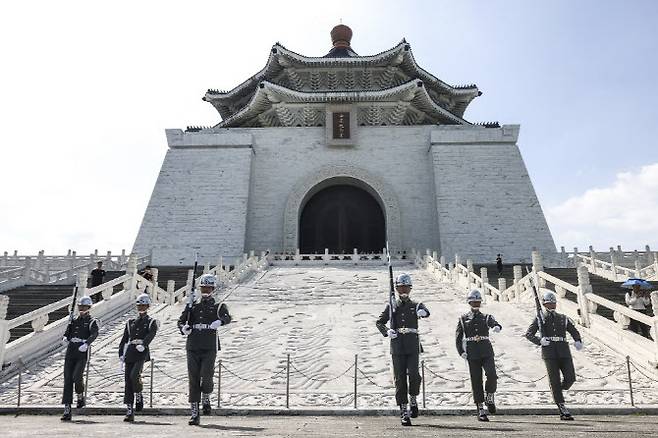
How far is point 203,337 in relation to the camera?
531 centimetres

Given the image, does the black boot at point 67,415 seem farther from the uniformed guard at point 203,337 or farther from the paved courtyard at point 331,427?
the uniformed guard at point 203,337

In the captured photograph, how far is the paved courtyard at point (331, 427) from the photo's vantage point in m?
3.81

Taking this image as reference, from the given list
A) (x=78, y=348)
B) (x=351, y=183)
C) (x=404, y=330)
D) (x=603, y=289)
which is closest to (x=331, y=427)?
(x=404, y=330)

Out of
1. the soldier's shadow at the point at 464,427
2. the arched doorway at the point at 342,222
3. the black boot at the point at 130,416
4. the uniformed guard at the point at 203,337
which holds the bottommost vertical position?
the black boot at the point at 130,416

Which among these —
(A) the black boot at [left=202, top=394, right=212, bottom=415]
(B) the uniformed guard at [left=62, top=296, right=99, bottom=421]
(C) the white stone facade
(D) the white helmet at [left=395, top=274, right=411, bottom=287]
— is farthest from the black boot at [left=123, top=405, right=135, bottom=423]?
(C) the white stone facade

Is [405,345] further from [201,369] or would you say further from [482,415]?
[201,369]

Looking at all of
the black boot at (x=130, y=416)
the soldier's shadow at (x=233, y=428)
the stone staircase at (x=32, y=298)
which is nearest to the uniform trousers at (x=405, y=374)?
the soldier's shadow at (x=233, y=428)

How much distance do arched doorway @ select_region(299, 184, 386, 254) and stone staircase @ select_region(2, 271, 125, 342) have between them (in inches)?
475

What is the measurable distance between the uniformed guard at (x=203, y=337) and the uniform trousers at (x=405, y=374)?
1.97 metres

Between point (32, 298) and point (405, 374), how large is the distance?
11.5m

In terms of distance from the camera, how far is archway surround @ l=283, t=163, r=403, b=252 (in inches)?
903

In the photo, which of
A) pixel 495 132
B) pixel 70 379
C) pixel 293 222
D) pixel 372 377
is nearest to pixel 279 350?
pixel 372 377

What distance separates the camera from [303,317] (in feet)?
33.8

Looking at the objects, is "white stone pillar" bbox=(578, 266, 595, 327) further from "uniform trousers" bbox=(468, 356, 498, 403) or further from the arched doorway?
the arched doorway
